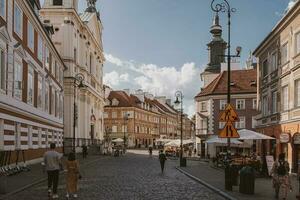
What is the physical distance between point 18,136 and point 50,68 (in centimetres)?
1610

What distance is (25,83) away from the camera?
32.3m

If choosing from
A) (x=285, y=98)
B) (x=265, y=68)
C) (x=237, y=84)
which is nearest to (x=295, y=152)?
(x=285, y=98)

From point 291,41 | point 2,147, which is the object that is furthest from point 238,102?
point 2,147

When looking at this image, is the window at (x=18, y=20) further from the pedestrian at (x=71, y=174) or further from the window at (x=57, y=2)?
the window at (x=57, y=2)

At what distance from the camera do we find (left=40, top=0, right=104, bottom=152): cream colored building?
6203cm

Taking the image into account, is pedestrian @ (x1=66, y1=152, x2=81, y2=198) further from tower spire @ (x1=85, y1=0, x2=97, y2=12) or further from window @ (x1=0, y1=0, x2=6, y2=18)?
tower spire @ (x1=85, y1=0, x2=97, y2=12)

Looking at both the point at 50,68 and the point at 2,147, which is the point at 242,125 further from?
the point at 2,147

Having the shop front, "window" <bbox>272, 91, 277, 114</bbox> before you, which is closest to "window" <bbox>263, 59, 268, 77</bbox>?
"window" <bbox>272, 91, 277, 114</bbox>

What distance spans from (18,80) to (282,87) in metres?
16.1

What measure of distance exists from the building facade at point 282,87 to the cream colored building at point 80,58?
26.8 meters

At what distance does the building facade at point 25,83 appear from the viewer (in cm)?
2617

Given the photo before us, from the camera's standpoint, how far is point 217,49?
3120 inches

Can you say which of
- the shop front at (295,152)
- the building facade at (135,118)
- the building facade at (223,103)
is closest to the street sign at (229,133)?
the shop front at (295,152)

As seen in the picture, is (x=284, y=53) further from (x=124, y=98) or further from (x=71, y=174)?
(x=124, y=98)
